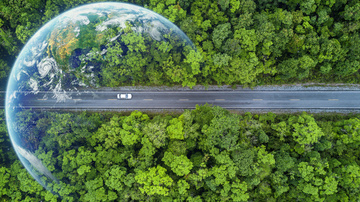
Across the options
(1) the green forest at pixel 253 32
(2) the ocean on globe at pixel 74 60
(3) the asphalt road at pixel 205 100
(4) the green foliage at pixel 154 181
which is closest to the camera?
(2) the ocean on globe at pixel 74 60

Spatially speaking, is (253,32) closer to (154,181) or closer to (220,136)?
(220,136)

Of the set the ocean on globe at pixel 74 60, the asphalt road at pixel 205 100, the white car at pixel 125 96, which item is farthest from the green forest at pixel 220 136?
the white car at pixel 125 96

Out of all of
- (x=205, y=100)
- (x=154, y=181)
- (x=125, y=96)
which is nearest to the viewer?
(x=154, y=181)

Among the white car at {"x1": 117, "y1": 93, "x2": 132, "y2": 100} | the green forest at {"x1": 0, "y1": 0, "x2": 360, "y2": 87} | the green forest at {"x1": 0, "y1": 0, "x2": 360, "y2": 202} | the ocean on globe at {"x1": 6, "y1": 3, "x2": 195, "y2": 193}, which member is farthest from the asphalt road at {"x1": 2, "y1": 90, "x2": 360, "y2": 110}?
the green forest at {"x1": 0, "y1": 0, "x2": 360, "y2": 87}

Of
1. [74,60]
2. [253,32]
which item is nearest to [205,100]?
[253,32]

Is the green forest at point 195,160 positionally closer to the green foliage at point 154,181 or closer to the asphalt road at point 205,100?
the green foliage at point 154,181
